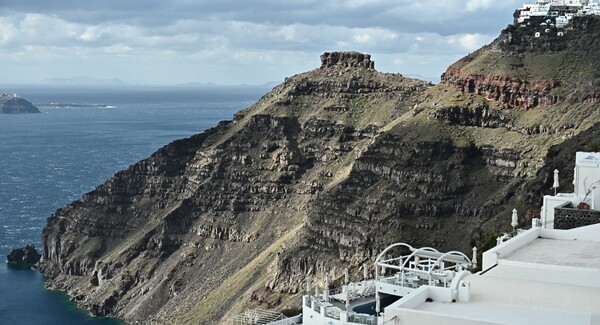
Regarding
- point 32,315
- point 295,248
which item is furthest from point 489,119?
point 32,315

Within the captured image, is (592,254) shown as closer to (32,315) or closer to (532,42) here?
(532,42)

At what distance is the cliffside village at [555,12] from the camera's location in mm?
166625

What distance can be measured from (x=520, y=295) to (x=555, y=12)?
127197mm

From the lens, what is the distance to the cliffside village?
547ft

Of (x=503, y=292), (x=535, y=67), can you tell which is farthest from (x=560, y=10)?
(x=503, y=292)

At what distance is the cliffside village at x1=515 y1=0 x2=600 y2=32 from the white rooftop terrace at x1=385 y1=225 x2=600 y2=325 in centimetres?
11488

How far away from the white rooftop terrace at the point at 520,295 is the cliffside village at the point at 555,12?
377ft

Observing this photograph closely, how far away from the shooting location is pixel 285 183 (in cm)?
19688

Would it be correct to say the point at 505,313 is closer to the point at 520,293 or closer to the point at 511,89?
the point at 520,293

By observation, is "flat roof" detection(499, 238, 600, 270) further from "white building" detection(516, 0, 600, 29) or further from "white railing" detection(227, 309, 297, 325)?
"white building" detection(516, 0, 600, 29)

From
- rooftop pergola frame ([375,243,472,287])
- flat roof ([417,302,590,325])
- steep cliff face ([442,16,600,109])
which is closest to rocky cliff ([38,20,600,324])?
steep cliff face ([442,16,600,109])

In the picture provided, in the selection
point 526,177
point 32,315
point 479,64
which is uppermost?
point 479,64

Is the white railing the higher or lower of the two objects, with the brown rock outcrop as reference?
lower

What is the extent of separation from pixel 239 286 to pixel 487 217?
4503cm
